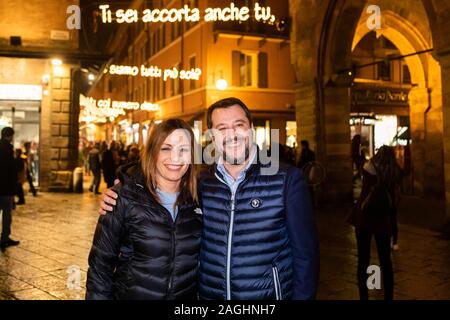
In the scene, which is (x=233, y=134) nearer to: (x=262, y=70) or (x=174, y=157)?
(x=174, y=157)

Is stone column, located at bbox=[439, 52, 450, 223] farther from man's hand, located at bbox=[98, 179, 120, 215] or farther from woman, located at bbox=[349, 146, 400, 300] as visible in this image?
man's hand, located at bbox=[98, 179, 120, 215]

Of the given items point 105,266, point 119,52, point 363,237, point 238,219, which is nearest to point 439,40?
point 363,237

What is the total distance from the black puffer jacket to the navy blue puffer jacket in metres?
0.17

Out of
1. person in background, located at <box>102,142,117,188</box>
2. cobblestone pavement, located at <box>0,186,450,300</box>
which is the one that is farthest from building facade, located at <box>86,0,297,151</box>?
cobblestone pavement, located at <box>0,186,450,300</box>

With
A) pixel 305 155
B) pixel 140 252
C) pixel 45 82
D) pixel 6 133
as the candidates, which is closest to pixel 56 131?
pixel 45 82

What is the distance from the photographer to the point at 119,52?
49.3m

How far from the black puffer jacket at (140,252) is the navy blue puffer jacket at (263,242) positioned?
0.17m

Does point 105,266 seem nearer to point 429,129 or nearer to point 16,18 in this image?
point 429,129

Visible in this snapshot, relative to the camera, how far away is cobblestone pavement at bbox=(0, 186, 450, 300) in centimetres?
513

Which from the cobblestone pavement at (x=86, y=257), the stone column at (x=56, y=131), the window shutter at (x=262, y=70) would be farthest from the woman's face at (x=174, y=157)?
the window shutter at (x=262, y=70)

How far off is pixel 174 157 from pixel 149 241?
498mm

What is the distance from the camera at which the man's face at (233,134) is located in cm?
246

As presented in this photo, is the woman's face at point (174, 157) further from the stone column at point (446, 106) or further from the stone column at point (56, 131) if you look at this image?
the stone column at point (56, 131)

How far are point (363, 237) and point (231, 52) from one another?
20.5 m
